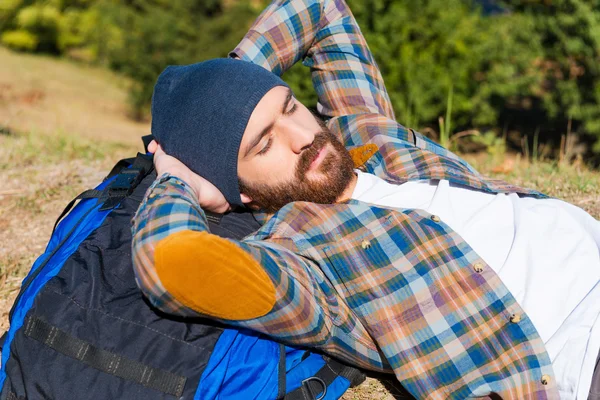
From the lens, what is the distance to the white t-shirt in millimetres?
2268

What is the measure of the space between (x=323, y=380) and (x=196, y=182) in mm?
927

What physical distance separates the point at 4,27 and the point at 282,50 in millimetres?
28706

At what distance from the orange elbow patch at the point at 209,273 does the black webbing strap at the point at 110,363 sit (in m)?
0.27

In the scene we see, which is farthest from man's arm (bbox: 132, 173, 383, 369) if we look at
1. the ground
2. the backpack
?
the ground

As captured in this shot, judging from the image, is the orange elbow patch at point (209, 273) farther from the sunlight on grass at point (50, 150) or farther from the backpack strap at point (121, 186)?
the sunlight on grass at point (50, 150)

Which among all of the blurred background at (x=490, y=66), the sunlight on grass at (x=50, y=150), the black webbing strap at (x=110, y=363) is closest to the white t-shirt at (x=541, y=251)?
the black webbing strap at (x=110, y=363)

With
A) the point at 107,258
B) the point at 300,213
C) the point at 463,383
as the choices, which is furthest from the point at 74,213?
the point at 463,383

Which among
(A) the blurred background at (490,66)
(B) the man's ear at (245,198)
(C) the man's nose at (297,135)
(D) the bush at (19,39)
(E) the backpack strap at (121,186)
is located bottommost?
(D) the bush at (19,39)

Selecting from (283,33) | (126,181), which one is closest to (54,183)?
(126,181)

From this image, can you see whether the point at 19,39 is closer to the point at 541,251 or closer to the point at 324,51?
the point at 324,51

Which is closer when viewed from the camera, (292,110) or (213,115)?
(213,115)

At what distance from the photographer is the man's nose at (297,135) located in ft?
8.62

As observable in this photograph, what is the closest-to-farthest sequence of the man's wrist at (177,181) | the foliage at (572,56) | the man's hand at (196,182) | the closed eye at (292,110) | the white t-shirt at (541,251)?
the white t-shirt at (541,251) < the man's wrist at (177,181) < the man's hand at (196,182) < the closed eye at (292,110) < the foliage at (572,56)

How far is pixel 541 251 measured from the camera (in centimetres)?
250
